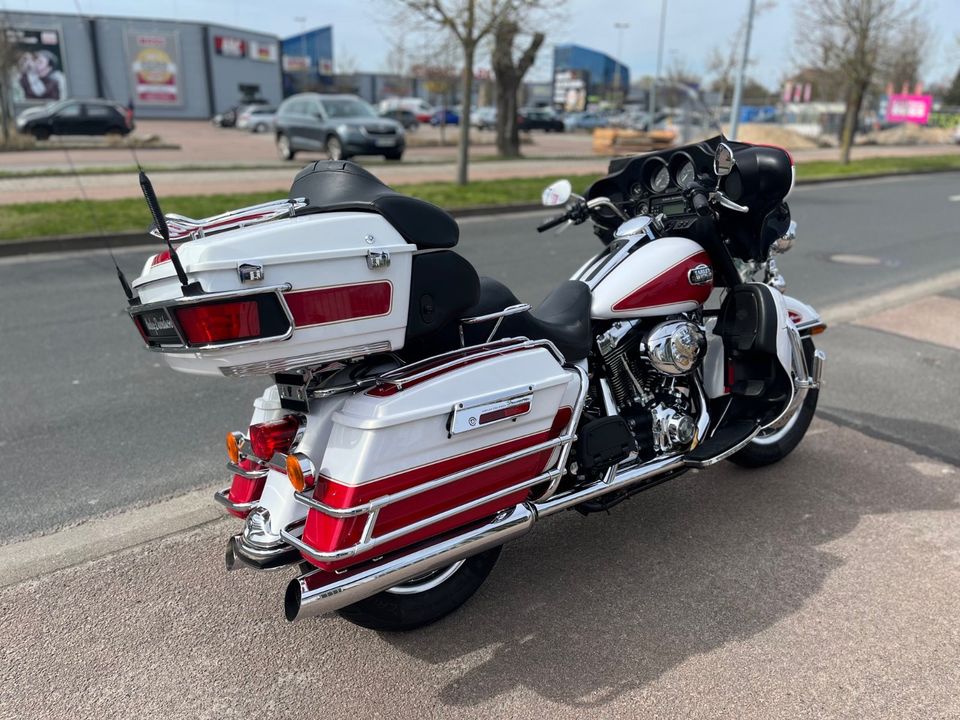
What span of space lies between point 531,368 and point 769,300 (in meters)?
1.41

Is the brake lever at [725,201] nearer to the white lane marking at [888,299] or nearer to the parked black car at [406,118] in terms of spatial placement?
the white lane marking at [888,299]

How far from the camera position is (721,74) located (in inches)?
1442

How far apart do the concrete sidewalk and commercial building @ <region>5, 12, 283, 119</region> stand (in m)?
47.8

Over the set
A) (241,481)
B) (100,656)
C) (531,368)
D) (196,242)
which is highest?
(196,242)

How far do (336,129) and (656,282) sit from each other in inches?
681

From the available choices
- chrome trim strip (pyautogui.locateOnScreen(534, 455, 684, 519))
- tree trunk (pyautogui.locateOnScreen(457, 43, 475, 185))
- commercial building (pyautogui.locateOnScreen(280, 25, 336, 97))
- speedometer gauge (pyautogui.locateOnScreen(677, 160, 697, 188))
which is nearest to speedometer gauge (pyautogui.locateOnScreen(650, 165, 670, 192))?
speedometer gauge (pyautogui.locateOnScreen(677, 160, 697, 188))

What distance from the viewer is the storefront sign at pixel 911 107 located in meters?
39.1

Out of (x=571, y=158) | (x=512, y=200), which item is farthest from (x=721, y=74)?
(x=512, y=200)

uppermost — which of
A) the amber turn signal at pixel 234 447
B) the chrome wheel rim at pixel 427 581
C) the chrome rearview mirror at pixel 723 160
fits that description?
the chrome rearview mirror at pixel 723 160

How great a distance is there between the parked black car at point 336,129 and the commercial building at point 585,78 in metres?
49.3

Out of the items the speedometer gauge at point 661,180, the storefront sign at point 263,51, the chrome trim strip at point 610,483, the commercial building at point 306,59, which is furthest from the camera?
the commercial building at point 306,59

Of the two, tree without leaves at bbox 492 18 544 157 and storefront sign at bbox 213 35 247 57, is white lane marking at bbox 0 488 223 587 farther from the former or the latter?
storefront sign at bbox 213 35 247 57

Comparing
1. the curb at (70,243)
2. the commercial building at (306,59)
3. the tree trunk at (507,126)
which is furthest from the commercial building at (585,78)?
the curb at (70,243)

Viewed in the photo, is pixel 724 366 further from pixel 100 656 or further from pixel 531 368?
pixel 100 656
